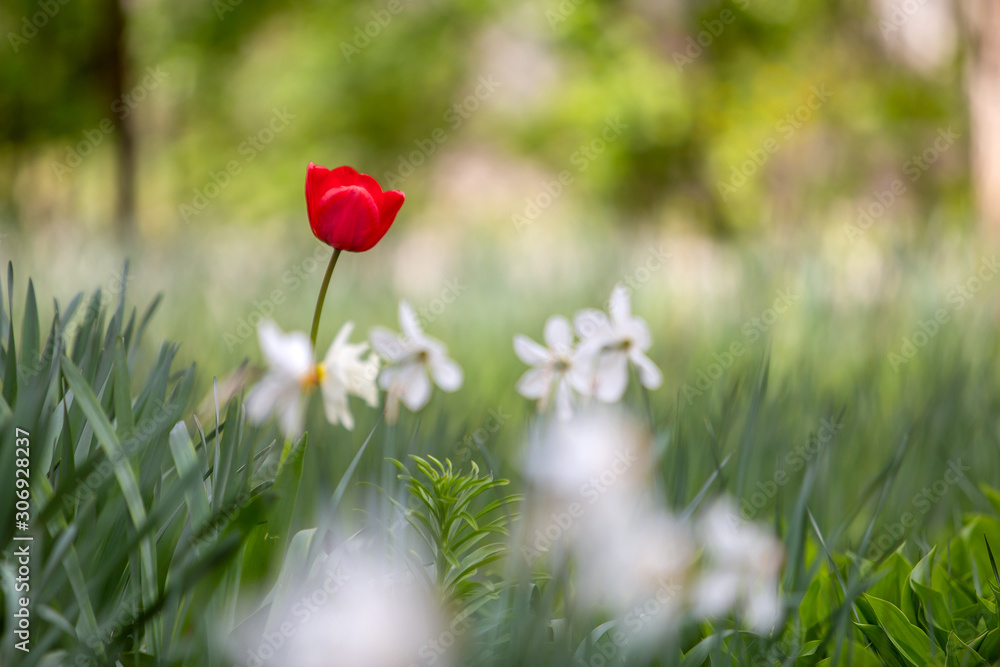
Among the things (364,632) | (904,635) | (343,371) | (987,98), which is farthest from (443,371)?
(987,98)

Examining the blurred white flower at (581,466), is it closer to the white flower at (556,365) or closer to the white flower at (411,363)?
the white flower at (556,365)

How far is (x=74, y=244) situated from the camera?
13.5ft

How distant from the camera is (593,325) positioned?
0.99 meters

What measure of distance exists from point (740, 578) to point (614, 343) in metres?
0.34

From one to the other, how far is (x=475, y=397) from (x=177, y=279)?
202 centimetres

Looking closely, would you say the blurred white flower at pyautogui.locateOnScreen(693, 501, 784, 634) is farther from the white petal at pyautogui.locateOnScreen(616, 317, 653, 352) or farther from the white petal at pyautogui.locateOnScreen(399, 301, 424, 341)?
the white petal at pyautogui.locateOnScreen(399, 301, 424, 341)

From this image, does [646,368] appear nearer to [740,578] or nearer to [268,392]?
[740,578]

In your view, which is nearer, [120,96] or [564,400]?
[564,400]

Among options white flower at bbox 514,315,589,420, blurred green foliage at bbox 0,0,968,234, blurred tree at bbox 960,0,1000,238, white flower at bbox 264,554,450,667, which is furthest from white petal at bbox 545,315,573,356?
blurred green foliage at bbox 0,0,968,234

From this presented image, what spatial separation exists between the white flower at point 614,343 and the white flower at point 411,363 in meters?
0.18

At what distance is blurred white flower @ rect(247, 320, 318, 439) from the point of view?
82 centimetres

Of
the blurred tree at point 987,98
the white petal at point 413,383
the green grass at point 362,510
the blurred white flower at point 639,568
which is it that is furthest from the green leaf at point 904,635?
the blurred tree at point 987,98

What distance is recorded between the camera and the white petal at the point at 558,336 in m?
1.04

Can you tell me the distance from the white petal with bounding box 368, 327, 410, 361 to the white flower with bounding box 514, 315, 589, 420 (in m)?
0.15
